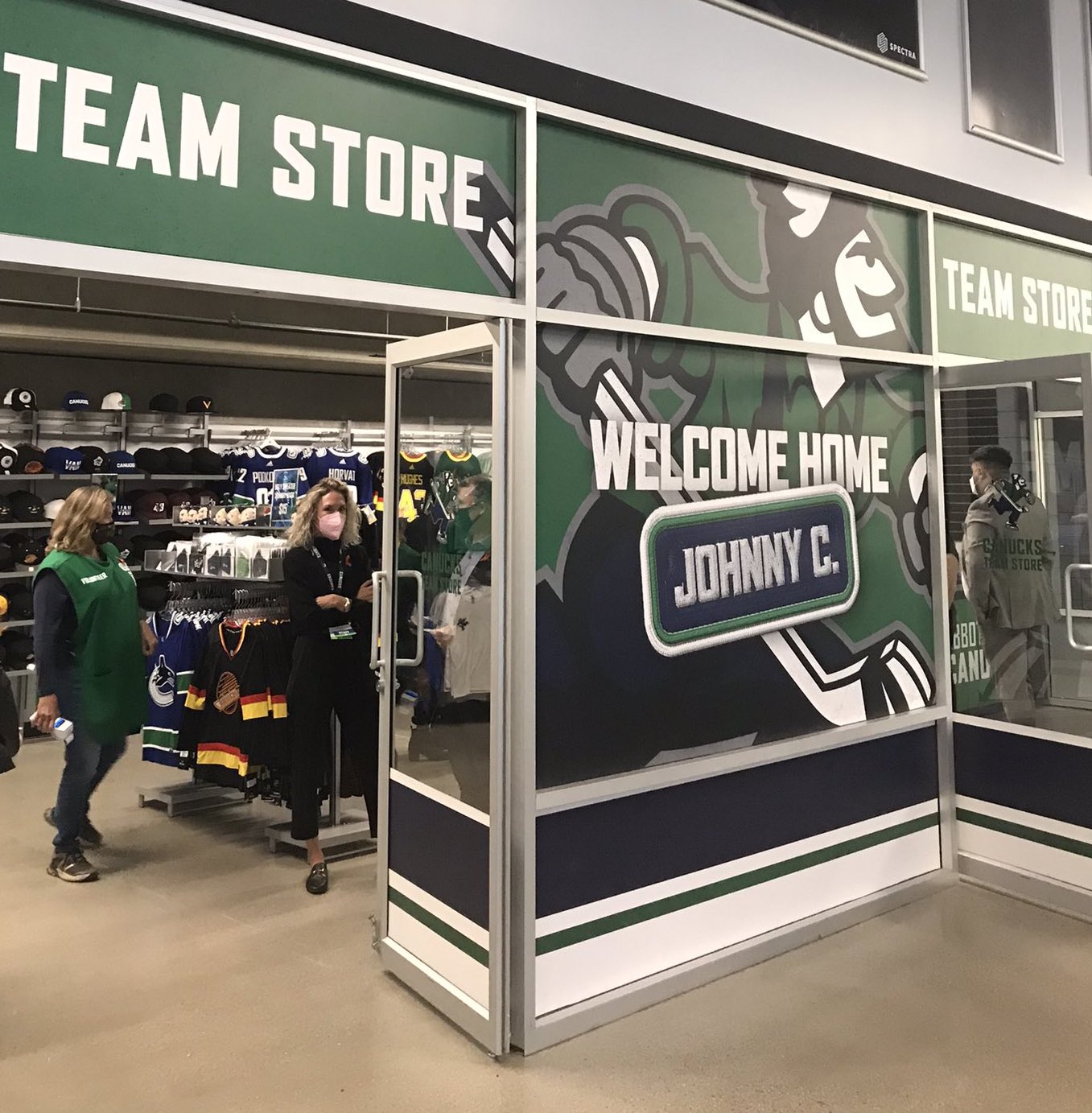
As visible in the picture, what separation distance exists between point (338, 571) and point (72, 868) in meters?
1.71

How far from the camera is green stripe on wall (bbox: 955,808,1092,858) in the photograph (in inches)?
150

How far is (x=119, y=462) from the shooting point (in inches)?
306

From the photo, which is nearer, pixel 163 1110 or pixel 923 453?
pixel 163 1110

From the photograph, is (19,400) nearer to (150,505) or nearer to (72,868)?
(150,505)

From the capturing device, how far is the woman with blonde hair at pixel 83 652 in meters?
4.01

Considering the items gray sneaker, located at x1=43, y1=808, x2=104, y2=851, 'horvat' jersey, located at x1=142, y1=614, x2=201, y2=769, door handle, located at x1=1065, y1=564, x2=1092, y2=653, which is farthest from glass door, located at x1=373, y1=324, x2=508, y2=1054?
door handle, located at x1=1065, y1=564, x2=1092, y2=653

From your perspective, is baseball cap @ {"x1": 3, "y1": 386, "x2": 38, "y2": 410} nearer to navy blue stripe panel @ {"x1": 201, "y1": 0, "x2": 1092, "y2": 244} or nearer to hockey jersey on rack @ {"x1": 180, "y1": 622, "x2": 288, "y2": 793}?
hockey jersey on rack @ {"x1": 180, "y1": 622, "x2": 288, "y2": 793}

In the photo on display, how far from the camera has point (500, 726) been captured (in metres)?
2.81

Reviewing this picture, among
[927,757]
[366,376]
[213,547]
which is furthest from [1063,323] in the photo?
[366,376]

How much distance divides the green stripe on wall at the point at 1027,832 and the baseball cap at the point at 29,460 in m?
6.87

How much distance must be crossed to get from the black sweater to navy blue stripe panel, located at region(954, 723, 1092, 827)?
2.73m

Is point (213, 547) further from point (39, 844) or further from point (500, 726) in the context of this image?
point (500, 726)

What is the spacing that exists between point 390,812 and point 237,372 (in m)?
6.73

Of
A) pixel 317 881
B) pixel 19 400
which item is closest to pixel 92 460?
pixel 19 400
